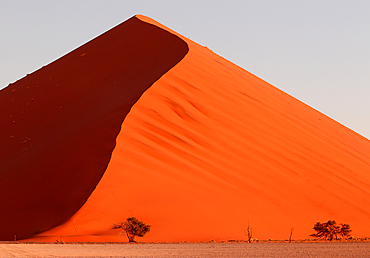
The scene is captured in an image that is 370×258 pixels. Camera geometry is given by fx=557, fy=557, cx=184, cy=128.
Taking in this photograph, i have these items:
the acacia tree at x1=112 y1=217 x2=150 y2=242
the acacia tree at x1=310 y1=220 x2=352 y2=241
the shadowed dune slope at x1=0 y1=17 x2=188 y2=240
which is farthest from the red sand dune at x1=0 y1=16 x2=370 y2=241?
the acacia tree at x1=310 y1=220 x2=352 y2=241

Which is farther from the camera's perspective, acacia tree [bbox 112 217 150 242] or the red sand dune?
the red sand dune

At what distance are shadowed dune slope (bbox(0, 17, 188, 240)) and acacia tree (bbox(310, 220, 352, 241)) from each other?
20.4 ft

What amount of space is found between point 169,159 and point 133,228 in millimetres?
4230

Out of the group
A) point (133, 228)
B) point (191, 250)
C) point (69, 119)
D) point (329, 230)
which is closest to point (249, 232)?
point (329, 230)

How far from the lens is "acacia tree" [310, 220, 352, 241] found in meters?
15.2

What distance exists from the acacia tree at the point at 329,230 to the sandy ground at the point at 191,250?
5.15 ft

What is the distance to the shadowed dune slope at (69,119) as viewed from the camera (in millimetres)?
15570

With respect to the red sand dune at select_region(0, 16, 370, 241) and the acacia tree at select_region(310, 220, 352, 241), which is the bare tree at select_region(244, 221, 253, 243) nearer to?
the red sand dune at select_region(0, 16, 370, 241)

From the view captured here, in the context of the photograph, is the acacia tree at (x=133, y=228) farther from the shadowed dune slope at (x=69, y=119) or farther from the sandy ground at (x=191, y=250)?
the shadowed dune slope at (x=69, y=119)

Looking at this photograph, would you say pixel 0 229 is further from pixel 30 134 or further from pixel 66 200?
pixel 30 134

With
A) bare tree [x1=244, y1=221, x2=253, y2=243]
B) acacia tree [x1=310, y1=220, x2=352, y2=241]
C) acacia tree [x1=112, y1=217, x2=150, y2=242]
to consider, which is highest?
acacia tree [x1=310, y1=220, x2=352, y2=241]

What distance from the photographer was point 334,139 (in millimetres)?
26531

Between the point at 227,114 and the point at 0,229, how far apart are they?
10345 mm

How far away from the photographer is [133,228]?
13594 millimetres
